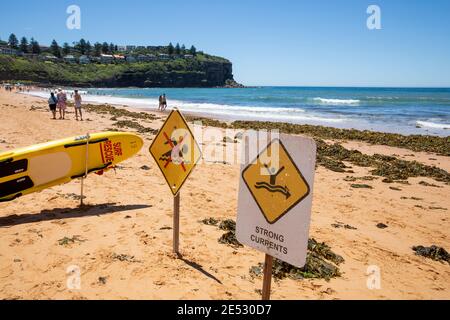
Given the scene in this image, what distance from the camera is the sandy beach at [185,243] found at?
4.10m

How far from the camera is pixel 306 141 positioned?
2191mm

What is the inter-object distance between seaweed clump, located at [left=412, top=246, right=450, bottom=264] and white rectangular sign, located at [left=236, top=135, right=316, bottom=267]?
14.4 feet

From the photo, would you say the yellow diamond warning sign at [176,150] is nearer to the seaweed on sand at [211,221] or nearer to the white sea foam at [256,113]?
the seaweed on sand at [211,221]

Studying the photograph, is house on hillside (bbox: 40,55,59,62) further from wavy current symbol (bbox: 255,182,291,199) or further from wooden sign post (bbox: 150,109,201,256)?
wavy current symbol (bbox: 255,182,291,199)

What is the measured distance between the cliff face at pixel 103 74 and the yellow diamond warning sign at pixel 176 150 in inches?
5141

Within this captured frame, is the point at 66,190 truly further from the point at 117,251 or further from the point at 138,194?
the point at 117,251

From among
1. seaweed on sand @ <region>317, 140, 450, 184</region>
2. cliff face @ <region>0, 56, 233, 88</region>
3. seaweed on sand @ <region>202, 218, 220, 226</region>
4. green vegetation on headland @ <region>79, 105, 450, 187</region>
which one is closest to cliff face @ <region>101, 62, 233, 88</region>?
cliff face @ <region>0, 56, 233, 88</region>

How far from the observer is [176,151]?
4.61 metres

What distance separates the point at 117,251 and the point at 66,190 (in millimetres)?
3549

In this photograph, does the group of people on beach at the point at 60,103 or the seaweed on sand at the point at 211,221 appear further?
the group of people on beach at the point at 60,103

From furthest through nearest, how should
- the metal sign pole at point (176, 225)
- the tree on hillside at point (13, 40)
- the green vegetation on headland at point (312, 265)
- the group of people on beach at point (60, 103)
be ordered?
the tree on hillside at point (13, 40) < the group of people on beach at point (60, 103) < the metal sign pole at point (176, 225) < the green vegetation on headland at point (312, 265)

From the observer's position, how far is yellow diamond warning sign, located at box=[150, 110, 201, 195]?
14.6 feet

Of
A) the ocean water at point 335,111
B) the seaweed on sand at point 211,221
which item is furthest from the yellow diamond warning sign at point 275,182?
the ocean water at point 335,111

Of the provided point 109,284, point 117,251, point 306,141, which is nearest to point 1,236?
point 117,251
